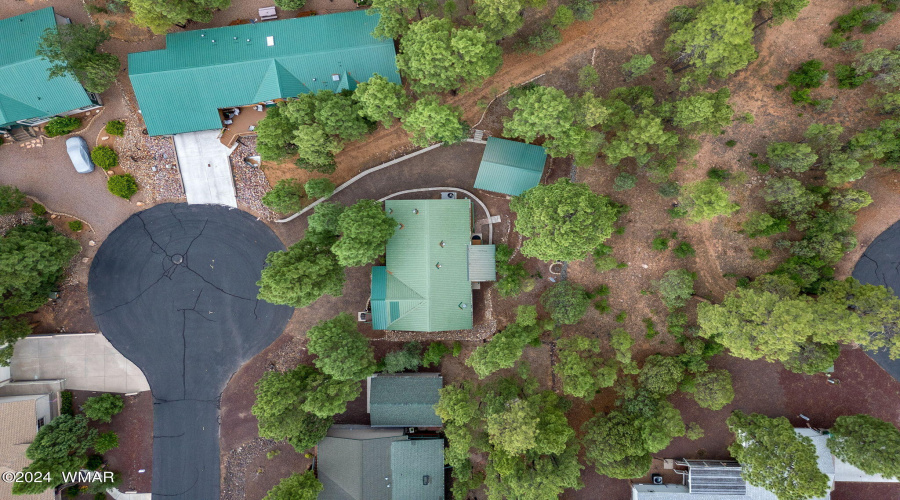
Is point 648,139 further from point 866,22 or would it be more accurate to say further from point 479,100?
point 866,22

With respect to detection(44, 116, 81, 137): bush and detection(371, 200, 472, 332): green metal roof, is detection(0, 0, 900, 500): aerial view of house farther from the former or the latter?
detection(44, 116, 81, 137): bush

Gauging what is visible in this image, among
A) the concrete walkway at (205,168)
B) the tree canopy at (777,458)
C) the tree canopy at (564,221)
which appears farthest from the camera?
the concrete walkway at (205,168)

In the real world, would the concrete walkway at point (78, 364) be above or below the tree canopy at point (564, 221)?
below

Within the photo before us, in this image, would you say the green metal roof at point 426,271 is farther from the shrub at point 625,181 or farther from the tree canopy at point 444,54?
the shrub at point 625,181

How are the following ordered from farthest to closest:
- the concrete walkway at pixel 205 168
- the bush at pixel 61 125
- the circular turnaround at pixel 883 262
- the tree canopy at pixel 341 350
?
the concrete walkway at pixel 205 168 < the bush at pixel 61 125 < the circular turnaround at pixel 883 262 < the tree canopy at pixel 341 350

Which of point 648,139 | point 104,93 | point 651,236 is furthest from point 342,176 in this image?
point 651,236

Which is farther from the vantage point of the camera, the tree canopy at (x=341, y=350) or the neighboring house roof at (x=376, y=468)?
the neighboring house roof at (x=376, y=468)

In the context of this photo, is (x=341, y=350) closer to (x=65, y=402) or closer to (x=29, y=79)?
(x=65, y=402)

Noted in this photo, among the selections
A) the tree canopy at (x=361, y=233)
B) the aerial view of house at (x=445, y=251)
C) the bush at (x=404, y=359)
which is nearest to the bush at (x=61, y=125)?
the aerial view of house at (x=445, y=251)
